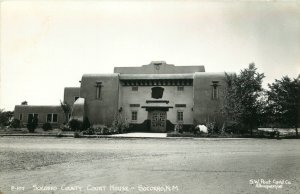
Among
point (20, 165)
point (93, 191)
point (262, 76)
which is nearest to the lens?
point (93, 191)

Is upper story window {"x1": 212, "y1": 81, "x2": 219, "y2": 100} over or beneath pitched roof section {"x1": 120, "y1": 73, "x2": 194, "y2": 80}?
beneath

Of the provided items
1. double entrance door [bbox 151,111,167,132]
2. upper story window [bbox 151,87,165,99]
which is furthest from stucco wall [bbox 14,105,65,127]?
upper story window [bbox 151,87,165,99]

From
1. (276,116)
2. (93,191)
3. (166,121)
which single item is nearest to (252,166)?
(93,191)

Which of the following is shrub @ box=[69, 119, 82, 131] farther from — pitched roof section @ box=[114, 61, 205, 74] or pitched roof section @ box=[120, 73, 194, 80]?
pitched roof section @ box=[114, 61, 205, 74]

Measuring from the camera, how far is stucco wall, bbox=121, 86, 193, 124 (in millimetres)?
31936

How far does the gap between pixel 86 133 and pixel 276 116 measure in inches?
606

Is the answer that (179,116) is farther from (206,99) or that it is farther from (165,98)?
(206,99)

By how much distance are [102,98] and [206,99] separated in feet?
35.1

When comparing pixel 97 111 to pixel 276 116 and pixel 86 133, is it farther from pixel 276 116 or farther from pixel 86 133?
pixel 276 116

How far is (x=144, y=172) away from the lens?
25.6 feet

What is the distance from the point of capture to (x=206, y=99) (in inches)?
1188

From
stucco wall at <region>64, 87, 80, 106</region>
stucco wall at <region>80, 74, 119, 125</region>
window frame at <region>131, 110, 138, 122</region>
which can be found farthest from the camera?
stucco wall at <region>64, 87, 80, 106</region>

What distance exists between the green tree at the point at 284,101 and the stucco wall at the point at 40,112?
82.4 ft

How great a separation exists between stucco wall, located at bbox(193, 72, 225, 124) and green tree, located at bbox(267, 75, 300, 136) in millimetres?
5068
